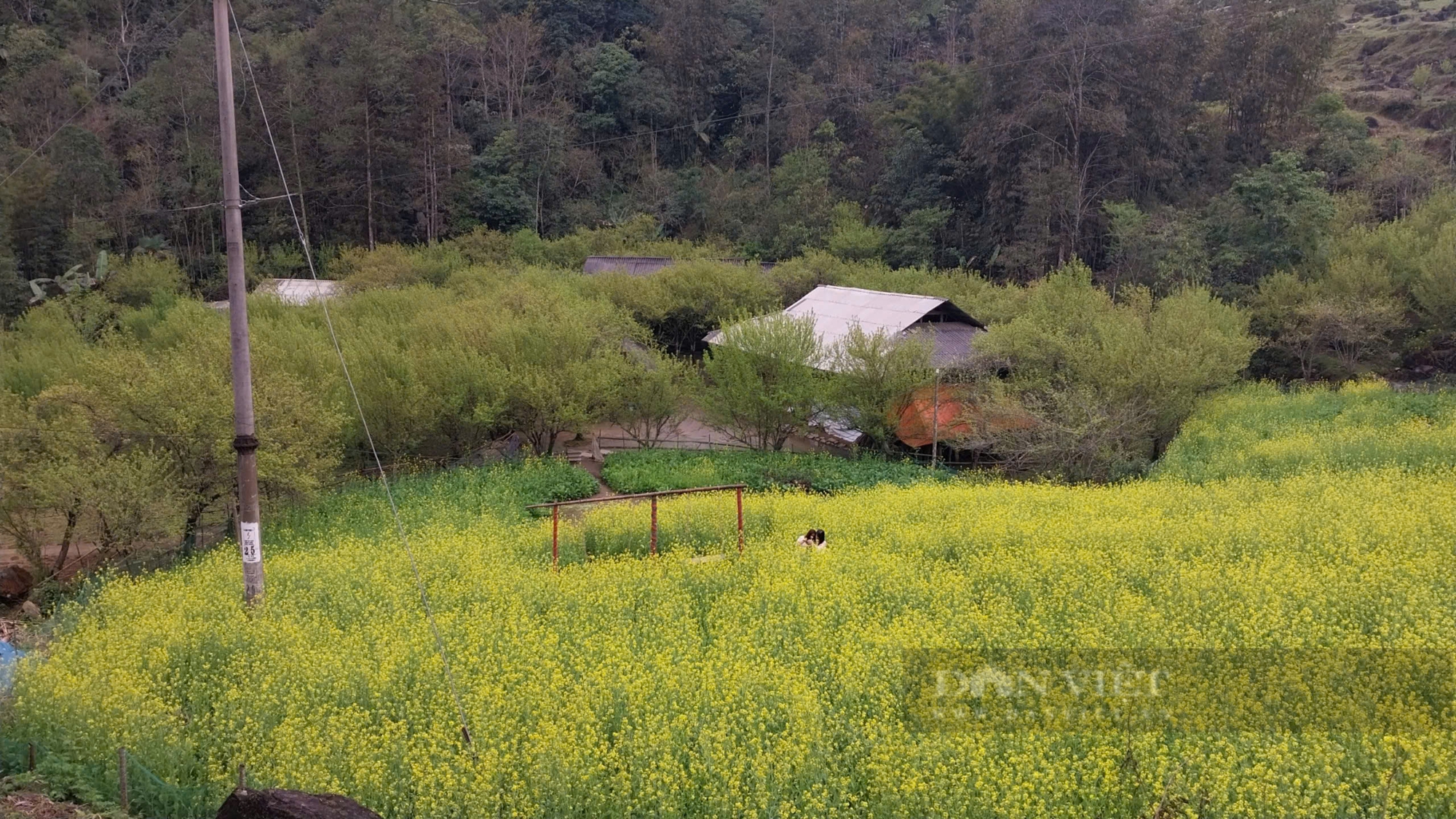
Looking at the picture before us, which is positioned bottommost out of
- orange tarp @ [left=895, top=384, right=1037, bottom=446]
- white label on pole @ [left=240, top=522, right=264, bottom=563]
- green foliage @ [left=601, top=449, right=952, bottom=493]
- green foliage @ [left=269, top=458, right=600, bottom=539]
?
green foliage @ [left=601, top=449, right=952, bottom=493]

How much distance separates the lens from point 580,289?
34.1 metres

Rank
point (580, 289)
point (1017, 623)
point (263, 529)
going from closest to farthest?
1. point (1017, 623)
2. point (263, 529)
3. point (580, 289)

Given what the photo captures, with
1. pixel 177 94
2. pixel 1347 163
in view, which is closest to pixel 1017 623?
pixel 1347 163

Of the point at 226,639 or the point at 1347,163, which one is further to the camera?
the point at 1347,163

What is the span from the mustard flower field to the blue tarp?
286 mm

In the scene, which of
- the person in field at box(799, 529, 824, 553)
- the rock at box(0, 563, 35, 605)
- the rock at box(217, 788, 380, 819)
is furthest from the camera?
the rock at box(0, 563, 35, 605)

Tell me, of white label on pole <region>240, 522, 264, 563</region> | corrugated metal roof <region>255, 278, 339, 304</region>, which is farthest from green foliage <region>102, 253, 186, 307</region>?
white label on pole <region>240, 522, 264, 563</region>

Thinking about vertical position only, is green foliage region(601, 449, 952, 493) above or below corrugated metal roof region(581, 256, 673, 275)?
below

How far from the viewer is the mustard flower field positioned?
25.5 ft

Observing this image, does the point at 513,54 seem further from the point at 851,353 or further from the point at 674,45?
the point at 851,353

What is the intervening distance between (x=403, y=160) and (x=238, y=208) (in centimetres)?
3899

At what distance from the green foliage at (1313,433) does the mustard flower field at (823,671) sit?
11.2 ft

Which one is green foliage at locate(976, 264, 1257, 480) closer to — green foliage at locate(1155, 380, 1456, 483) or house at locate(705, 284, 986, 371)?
green foliage at locate(1155, 380, 1456, 483)

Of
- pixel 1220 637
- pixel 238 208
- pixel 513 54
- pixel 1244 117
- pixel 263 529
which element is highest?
pixel 513 54
